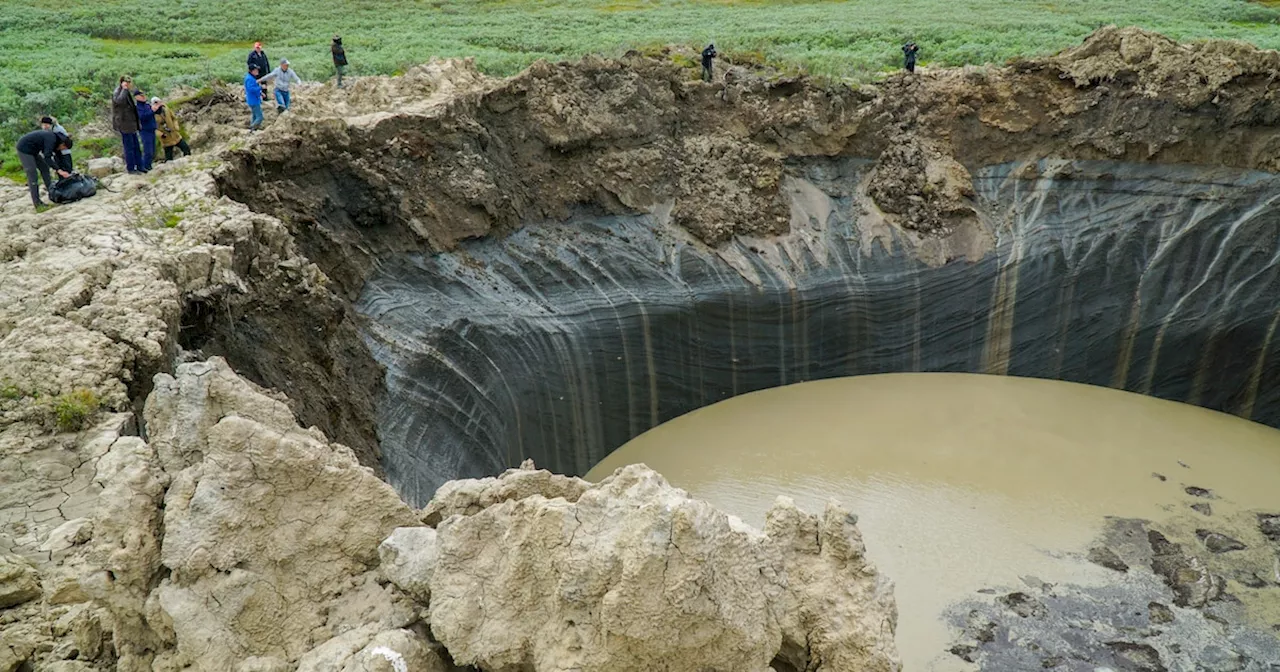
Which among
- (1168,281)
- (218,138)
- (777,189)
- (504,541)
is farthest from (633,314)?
(504,541)

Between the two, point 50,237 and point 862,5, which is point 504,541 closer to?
point 50,237

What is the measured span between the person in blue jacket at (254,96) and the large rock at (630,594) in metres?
11.7

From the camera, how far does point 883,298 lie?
58.5 feet

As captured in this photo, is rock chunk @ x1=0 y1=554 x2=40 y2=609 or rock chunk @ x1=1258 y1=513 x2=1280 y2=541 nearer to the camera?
rock chunk @ x1=0 y1=554 x2=40 y2=609

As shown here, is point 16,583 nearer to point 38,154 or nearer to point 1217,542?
point 38,154

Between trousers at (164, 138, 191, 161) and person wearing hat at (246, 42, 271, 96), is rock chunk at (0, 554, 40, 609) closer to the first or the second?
trousers at (164, 138, 191, 161)

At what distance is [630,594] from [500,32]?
2682cm

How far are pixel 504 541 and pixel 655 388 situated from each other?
11.9 m

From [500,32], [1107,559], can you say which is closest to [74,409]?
[1107,559]

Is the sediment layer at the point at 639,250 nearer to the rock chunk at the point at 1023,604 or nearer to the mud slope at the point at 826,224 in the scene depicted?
the mud slope at the point at 826,224

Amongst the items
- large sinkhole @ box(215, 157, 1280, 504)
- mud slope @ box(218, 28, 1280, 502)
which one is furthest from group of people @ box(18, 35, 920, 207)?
large sinkhole @ box(215, 157, 1280, 504)

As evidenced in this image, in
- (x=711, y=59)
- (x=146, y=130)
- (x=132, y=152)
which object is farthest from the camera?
(x=711, y=59)

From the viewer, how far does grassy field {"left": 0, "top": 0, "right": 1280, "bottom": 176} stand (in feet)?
67.1

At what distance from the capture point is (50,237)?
1030 cm
